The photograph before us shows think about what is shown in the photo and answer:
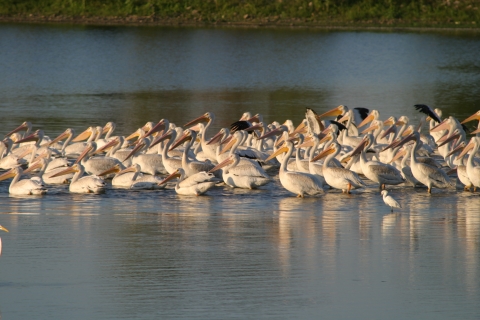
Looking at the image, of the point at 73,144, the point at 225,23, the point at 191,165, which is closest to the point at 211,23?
the point at 225,23

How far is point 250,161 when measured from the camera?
10547 mm

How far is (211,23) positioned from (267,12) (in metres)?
2.08

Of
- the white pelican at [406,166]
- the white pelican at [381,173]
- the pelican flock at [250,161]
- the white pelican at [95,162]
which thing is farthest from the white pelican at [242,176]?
the white pelican at [406,166]

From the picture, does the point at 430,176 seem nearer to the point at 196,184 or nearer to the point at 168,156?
the point at 196,184

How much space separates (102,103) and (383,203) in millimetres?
10260

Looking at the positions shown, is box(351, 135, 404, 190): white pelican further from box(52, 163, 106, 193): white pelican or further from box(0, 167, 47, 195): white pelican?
box(0, 167, 47, 195): white pelican

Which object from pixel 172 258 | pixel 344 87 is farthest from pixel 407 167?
pixel 344 87

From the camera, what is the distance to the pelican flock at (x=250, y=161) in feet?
32.7

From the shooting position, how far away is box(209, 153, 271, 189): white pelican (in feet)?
33.4

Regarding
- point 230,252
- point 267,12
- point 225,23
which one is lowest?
point 230,252

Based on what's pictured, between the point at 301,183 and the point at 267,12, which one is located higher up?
the point at 267,12

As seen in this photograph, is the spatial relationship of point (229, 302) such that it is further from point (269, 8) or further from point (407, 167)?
point (269, 8)

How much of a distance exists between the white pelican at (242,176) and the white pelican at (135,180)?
722mm

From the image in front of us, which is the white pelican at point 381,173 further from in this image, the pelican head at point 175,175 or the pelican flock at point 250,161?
the pelican head at point 175,175
